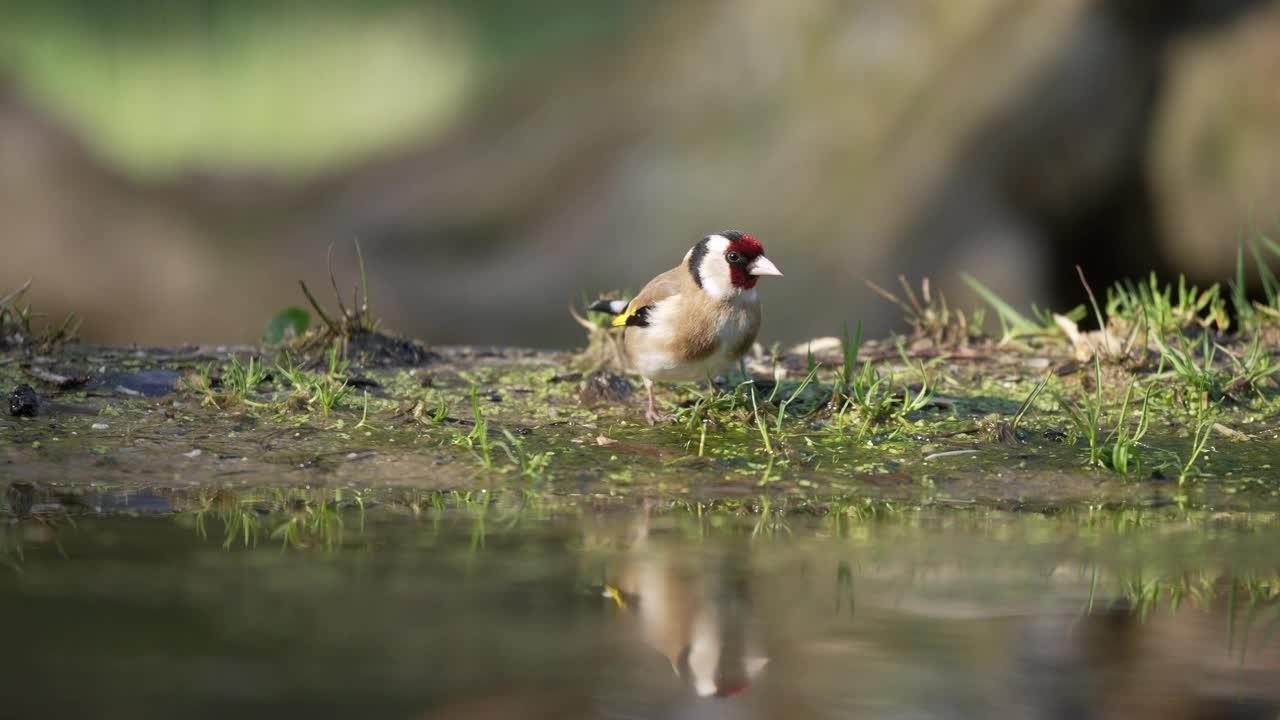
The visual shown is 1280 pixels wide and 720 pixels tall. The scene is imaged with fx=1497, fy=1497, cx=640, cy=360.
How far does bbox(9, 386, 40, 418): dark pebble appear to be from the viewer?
4.75 meters

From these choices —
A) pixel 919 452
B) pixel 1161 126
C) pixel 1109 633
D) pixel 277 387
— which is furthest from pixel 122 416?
pixel 1161 126

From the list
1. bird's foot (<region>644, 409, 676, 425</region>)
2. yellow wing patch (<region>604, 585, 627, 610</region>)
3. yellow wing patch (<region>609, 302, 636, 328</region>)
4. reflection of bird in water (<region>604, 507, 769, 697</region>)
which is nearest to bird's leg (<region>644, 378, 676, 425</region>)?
bird's foot (<region>644, 409, 676, 425</region>)

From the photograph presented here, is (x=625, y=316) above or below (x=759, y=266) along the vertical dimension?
below

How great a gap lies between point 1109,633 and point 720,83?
714 cm

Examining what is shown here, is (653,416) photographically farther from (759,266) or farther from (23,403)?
(23,403)

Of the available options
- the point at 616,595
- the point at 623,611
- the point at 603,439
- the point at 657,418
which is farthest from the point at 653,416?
the point at 623,611

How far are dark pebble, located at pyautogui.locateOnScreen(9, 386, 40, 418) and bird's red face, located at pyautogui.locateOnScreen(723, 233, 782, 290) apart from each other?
7.46 ft

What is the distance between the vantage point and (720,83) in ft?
31.3

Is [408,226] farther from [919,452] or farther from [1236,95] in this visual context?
[919,452]

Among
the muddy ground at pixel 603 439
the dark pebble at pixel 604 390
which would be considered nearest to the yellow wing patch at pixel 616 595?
the muddy ground at pixel 603 439

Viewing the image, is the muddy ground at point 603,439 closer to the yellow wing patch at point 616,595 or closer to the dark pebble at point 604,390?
the dark pebble at point 604,390

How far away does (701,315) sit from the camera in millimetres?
4777

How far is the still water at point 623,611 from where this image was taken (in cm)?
240

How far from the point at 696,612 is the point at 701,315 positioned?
1991 millimetres
